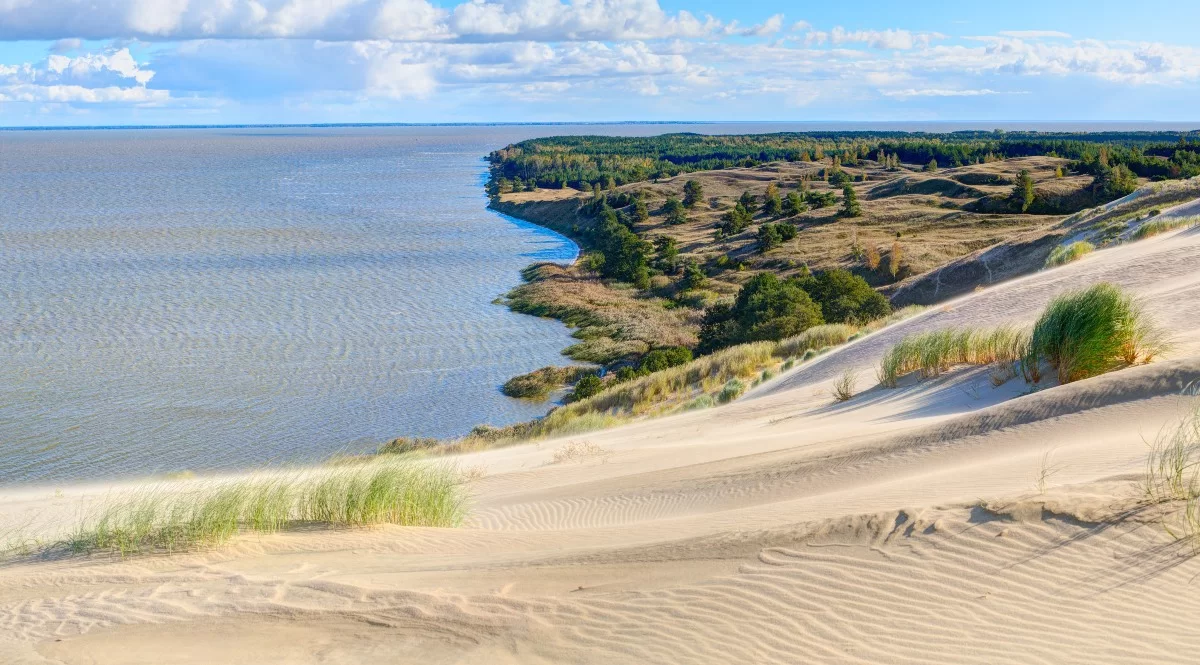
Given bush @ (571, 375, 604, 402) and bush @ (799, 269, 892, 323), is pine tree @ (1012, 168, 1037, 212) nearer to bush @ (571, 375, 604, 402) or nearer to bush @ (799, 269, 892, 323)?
bush @ (799, 269, 892, 323)

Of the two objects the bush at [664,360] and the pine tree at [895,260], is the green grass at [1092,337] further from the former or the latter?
the pine tree at [895,260]

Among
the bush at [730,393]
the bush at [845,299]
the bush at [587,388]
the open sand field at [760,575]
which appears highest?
the open sand field at [760,575]

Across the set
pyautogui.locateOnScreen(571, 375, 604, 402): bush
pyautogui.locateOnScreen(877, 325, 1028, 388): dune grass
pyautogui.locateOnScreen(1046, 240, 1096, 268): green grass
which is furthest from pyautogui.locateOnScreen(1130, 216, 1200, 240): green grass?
pyautogui.locateOnScreen(571, 375, 604, 402): bush

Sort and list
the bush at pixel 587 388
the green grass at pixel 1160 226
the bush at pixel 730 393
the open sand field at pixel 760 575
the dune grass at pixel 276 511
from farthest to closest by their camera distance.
Answer: the bush at pixel 587 388 < the green grass at pixel 1160 226 < the bush at pixel 730 393 < the dune grass at pixel 276 511 < the open sand field at pixel 760 575

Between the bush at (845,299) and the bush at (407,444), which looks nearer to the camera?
the bush at (407,444)

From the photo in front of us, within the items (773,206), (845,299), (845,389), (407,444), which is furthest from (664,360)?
(773,206)

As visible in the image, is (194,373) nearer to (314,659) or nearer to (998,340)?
(998,340)

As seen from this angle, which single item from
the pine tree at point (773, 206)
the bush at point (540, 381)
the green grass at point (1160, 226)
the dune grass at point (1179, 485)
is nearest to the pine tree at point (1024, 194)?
the pine tree at point (773, 206)
